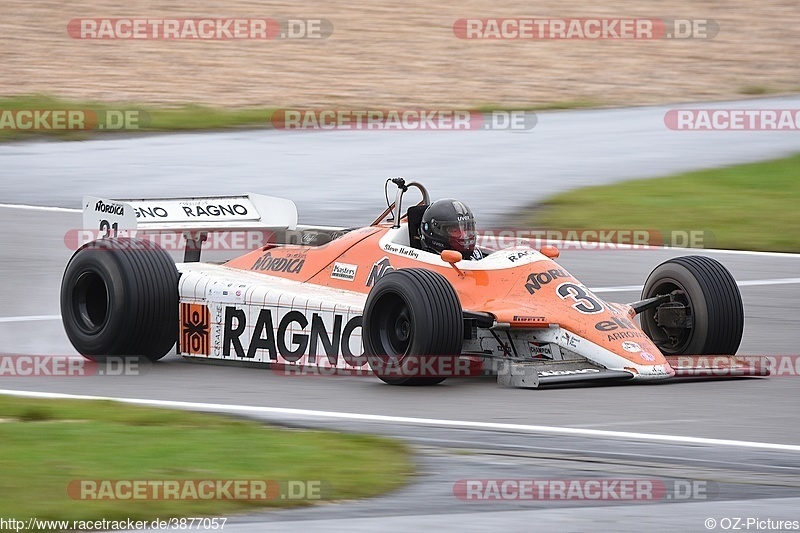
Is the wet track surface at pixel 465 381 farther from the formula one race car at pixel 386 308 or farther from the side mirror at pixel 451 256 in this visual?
the side mirror at pixel 451 256

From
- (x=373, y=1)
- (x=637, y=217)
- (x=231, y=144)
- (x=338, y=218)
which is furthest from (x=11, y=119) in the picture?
(x=373, y=1)

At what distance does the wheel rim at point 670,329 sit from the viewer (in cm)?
1143

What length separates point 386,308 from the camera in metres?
10.8

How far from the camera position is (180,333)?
12.2 m

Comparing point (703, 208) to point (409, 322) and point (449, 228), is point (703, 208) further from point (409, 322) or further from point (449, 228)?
point (409, 322)

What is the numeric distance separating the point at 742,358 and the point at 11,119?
15098mm

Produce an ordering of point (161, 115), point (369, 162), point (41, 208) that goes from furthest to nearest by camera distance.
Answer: point (161, 115) → point (369, 162) → point (41, 208)

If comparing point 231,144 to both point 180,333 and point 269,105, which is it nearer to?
point 269,105

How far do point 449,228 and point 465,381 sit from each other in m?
1.09

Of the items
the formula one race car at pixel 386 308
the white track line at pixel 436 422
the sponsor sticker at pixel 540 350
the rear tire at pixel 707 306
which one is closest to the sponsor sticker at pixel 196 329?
the formula one race car at pixel 386 308

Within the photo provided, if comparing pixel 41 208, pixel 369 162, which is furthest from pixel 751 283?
pixel 41 208

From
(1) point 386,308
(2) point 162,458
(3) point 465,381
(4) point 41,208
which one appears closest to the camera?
(2) point 162,458

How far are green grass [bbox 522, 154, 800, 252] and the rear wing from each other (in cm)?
534

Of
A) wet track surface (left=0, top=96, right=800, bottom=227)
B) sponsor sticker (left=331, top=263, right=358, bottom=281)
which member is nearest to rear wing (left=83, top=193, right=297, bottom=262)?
sponsor sticker (left=331, top=263, right=358, bottom=281)
